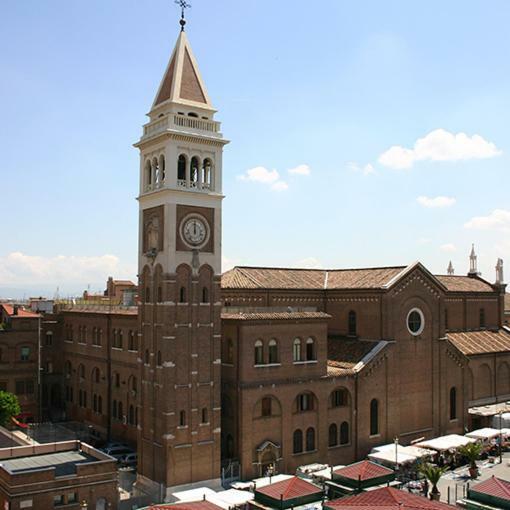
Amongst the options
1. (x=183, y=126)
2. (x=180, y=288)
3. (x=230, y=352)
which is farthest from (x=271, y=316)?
(x=183, y=126)

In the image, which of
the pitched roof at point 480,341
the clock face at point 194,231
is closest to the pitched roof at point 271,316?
the clock face at point 194,231

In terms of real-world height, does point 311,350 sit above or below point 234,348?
below

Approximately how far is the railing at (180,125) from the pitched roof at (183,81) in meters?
1.11

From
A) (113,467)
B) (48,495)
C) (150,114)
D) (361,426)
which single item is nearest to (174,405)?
(113,467)

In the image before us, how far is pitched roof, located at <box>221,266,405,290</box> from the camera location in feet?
167

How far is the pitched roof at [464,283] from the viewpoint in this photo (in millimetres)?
65875

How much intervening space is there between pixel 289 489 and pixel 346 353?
1836 centimetres

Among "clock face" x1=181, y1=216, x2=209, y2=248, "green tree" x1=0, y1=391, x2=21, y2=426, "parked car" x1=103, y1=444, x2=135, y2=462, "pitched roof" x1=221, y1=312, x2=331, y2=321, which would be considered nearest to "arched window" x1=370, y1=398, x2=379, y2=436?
"pitched roof" x1=221, y1=312, x2=331, y2=321

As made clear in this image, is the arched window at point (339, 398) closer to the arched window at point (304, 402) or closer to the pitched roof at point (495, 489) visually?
the arched window at point (304, 402)

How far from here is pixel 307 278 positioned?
2196 inches

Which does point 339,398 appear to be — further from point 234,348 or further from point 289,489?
point 289,489

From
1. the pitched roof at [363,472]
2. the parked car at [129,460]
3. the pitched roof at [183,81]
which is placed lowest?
the parked car at [129,460]

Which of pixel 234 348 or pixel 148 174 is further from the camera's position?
pixel 148 174

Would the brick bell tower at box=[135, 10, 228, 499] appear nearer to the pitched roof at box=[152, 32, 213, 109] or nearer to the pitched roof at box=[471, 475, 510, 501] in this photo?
the pitched roof at box=[152, 32, 213, 109]
